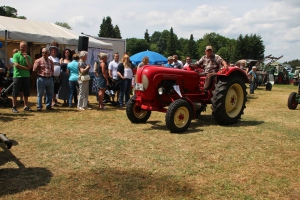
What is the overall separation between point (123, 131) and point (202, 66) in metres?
2.56

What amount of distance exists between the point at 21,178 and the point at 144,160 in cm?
157

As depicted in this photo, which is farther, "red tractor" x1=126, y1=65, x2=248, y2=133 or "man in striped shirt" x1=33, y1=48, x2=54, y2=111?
"man in striped shirt" x1=33, y1=48, x2=54, y2=111

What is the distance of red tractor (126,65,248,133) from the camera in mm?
5770

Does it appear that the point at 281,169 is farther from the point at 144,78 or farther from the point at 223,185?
the point at 144,78

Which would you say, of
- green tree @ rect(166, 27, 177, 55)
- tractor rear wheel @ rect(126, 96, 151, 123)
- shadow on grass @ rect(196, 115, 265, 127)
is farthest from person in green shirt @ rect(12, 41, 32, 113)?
green tree @ rect(166, 27, 177, 55)

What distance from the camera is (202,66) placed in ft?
23.2

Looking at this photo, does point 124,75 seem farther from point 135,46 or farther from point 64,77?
point 135,46

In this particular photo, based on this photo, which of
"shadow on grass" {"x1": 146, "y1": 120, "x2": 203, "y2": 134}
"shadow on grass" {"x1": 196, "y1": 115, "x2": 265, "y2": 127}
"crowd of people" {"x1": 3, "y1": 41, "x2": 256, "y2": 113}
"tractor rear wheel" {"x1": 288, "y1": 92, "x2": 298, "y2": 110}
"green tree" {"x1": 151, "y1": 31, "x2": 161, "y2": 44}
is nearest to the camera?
"shadow on grass" {"x1": 146, "y1": 120, "x2": 203, "y2": 134}

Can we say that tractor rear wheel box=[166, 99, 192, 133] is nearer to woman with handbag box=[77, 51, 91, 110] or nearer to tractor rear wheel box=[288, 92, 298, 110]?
woman with handbag box=[77, 51, 91, 110]

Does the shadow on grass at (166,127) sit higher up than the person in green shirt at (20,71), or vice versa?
the person in green shirt at (20,71)

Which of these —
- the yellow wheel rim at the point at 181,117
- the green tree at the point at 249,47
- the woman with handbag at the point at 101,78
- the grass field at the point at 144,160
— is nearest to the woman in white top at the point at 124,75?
the woman with handbag at the point at 101,78

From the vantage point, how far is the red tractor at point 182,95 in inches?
227

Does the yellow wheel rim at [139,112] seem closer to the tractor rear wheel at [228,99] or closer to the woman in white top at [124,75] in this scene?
the tractor rear wheel at [228,99]

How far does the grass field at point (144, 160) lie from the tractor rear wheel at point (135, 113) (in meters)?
0.18
